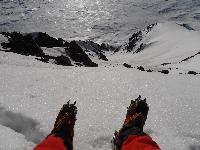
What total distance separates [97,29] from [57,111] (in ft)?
547

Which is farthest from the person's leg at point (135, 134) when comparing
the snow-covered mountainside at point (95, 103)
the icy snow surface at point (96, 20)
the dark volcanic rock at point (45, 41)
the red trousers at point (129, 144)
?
the icy snow surface at point (96, 20)

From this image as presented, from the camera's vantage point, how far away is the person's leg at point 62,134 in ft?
11.2

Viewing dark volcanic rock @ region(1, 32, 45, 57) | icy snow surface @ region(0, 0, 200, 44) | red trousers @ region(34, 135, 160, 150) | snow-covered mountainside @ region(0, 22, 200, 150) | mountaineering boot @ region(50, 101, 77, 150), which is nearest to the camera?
red trousers @ region(34, 135, 160, 150)

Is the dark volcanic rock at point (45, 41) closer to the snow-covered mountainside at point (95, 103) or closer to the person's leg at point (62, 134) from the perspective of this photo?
the snow-covered mountainside at point (95, 103)

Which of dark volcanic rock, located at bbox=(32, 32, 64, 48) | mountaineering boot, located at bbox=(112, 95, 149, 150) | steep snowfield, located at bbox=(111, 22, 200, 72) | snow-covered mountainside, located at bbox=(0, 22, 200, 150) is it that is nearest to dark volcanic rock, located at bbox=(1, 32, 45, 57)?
snow-covered mountainside, located at bbox=(0, 22, 200, 150)

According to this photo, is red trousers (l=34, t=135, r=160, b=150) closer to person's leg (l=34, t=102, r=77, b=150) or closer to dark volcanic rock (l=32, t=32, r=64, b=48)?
person's leg (l=34, t=102, r=77, b=150)

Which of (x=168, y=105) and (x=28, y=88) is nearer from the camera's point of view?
(x=168, y=105)

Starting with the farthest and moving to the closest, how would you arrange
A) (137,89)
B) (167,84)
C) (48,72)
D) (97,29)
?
(97,29), (48,72), (167,84), (137,89)

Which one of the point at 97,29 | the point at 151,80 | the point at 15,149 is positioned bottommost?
the point at 97,29

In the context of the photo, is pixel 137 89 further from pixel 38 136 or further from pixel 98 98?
pixel 38 136

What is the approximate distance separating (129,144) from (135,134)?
25 cm

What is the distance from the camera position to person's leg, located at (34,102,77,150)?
3.42m

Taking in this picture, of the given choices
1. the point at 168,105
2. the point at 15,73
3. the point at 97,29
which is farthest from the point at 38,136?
the point at 97,29

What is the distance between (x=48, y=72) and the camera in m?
7.48
